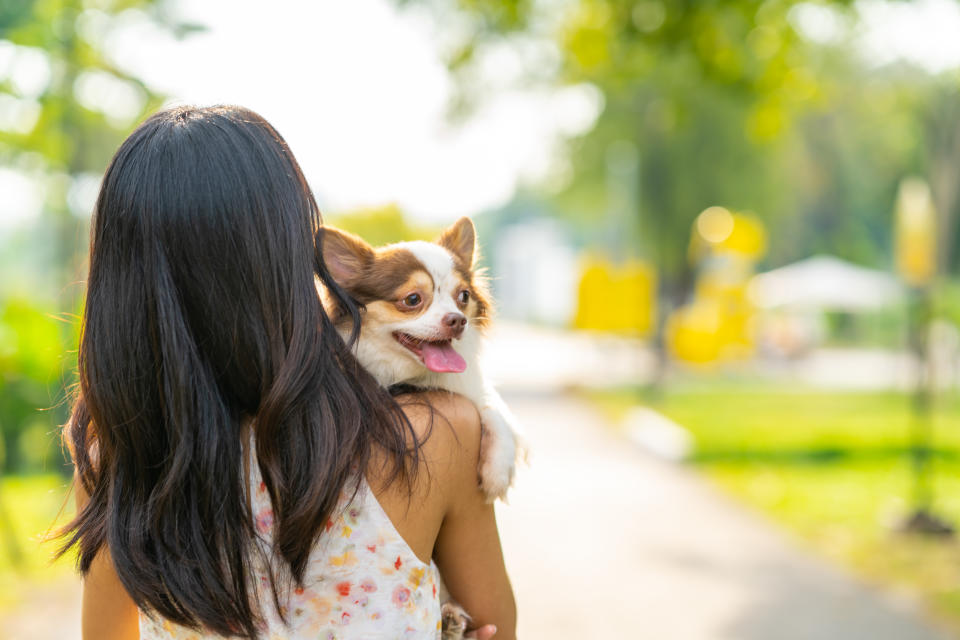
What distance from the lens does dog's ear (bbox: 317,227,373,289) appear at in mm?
2021

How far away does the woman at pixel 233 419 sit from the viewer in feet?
4.89

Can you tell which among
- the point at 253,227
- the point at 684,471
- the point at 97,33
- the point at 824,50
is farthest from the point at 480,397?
the point at 824,50

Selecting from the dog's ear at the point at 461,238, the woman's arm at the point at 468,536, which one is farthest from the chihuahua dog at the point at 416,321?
the woman's arm at the point at 468,536

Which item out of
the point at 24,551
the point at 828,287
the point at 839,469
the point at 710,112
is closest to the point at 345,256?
the point at 24,551

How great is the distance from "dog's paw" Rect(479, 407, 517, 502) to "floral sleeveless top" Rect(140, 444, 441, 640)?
285mm

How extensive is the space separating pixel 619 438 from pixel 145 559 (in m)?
11.6

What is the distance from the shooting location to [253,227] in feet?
4.93

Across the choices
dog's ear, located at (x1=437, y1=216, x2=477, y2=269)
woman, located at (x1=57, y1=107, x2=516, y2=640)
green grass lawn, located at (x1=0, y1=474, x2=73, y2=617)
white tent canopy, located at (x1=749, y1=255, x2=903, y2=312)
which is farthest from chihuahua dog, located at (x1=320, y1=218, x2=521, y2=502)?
white tent canopy, located at (x1=749, y1=255, x2=903, y2=312)

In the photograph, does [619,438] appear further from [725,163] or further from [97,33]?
[725,163]

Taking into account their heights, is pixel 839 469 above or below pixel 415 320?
below

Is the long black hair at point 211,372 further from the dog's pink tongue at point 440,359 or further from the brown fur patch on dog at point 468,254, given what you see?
the brown fur patch on dog at point 468,254

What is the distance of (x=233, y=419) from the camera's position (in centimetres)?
153

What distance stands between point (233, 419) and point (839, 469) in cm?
1017

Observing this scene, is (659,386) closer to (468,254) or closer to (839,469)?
(839,469)
